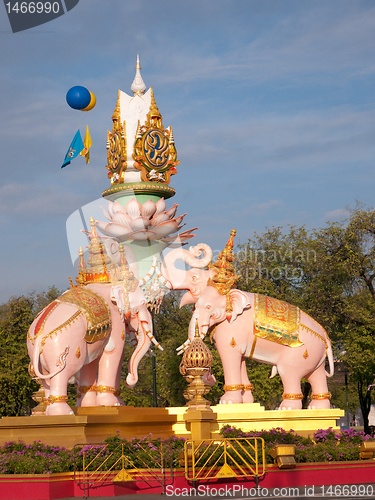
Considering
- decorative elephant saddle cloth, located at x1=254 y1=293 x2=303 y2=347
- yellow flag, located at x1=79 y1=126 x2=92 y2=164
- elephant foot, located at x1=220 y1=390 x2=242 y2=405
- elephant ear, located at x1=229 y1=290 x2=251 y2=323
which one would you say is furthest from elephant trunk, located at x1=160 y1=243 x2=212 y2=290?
yellow flag, located at x1=79 y1=126 x2=92 y2=164

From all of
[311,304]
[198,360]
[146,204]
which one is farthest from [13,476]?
[311,304]

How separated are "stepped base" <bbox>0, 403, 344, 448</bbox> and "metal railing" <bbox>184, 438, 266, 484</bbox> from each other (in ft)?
5.00

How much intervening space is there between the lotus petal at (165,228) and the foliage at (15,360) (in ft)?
37.2

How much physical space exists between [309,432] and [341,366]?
11439mm

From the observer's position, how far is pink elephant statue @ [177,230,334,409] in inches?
513

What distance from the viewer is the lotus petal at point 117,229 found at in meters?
13.8

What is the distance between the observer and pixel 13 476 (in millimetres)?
9750

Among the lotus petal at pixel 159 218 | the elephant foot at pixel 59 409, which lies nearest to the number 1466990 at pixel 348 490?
the elephant foot at pixel 59 409

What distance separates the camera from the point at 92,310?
11961mm

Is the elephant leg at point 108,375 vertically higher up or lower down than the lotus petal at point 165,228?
lower down

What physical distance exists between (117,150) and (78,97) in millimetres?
1600

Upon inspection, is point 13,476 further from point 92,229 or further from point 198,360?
point 92,229

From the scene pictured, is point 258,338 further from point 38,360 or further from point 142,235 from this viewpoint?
point 38,360

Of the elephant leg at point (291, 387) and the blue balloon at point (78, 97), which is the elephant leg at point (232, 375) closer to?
the elephant leg at point (291, 387)
